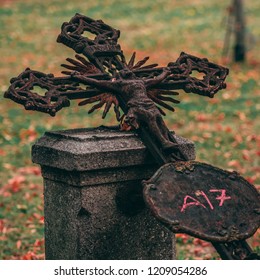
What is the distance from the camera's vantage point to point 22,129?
13.2 m

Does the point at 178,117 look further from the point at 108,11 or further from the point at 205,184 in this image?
the point at 108,11

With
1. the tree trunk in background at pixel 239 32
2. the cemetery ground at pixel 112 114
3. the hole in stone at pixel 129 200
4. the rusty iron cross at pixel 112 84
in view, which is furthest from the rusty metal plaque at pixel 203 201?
the tree trunk in background at pixel 239 32

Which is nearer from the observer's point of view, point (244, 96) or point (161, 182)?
point (161, 182)

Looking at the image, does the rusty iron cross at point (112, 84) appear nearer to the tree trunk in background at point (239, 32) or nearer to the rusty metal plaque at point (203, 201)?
the rusty metal plaque at point (203, 201)

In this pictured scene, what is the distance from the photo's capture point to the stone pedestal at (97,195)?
5.55m

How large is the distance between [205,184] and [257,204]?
0.35 m

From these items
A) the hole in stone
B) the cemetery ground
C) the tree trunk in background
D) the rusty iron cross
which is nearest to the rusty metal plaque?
the rusty iron cross

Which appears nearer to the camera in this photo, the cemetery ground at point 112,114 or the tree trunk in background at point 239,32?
the cemetery ground at point 112,114

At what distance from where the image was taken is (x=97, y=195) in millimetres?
5605

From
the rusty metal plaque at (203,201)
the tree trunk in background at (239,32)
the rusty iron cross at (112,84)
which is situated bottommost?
the rusty metal plaque at (203,201)

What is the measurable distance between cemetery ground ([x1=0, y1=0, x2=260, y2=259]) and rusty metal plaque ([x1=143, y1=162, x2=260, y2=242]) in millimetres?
2014

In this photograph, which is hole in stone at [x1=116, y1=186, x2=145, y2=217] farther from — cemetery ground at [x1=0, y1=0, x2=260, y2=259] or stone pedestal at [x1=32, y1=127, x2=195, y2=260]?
cemetery ground at [x1=0, y1=0, x2=260, y2=259]

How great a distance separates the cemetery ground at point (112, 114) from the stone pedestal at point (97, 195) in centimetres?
176
